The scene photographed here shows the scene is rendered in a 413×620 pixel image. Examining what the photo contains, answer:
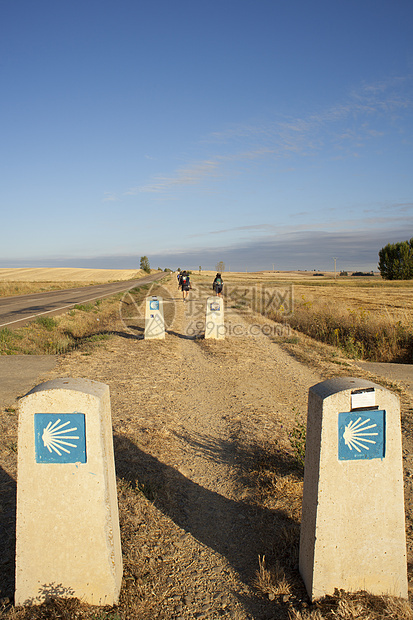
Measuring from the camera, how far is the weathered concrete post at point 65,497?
237 centimetres

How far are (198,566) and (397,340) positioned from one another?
9981 millimetres

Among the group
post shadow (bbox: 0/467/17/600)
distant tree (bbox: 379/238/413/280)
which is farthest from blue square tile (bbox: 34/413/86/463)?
distant tree (bbox: 379/238/413/280)

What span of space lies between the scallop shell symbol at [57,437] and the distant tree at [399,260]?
8991 cm

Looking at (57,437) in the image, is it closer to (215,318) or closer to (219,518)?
(219,518)

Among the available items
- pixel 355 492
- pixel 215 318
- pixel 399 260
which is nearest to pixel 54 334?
pixel 215 318

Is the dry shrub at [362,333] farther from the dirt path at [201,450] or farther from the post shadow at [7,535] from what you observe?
the post shadow at [7,535]

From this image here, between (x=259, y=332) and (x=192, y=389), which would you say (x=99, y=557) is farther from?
(x=259, y=332)

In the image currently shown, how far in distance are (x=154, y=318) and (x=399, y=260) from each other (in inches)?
3247

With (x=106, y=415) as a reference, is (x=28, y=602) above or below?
below

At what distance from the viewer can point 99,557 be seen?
8.13ft

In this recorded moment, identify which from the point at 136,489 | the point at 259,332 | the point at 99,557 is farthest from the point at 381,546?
the point at 259,332

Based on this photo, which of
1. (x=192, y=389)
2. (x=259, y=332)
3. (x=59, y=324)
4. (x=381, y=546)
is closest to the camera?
(x=381, y=546)

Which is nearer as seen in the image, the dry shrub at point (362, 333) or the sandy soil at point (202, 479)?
the sandy soil at point (202, 479)

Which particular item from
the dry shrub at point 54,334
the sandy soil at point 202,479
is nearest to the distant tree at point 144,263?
the dry shrub at point 54,334
